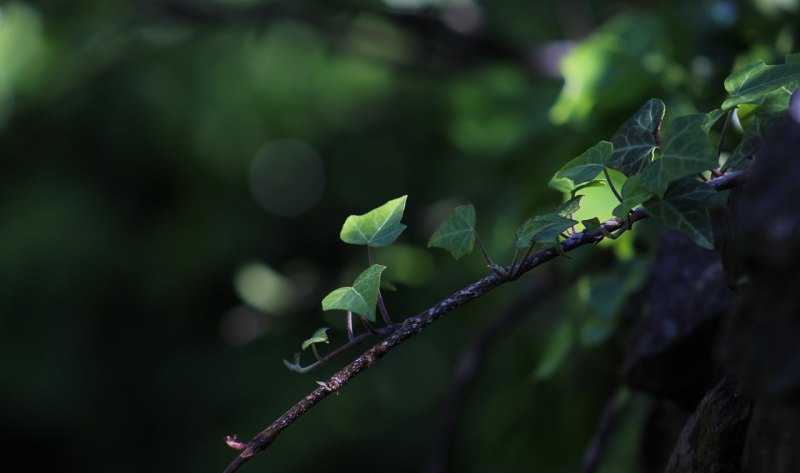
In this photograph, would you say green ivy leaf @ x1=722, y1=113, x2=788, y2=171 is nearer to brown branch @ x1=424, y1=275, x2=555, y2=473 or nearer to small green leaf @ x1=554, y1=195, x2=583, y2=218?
small green leaf @ x1=554, y1=195, x2=583, y2=218

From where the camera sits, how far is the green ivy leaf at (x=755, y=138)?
2.13ft

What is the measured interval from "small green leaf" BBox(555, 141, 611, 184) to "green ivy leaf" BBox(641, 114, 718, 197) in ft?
0.16

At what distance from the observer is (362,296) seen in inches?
26.8

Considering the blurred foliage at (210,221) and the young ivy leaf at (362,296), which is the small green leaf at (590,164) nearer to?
the young ivy leaf at (362,296)

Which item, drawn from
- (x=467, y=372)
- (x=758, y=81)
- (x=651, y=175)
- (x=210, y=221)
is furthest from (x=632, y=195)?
(x=210, y=221)

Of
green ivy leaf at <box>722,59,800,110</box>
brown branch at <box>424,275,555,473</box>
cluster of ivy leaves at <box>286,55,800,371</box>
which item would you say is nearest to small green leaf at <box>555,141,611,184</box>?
cluster of ivy leaves at <box>286,55,800,371</box>

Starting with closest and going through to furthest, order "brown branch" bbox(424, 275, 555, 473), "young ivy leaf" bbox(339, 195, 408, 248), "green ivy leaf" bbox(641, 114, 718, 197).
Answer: "green ivy leaf" bbox(641, 114, 718, 197), "young ivy leaf" bbox(339, 195, 408, 248), "brown branch" bbox(424, 275, 555, 473)

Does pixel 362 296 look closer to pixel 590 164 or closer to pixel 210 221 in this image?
pixel 590 164

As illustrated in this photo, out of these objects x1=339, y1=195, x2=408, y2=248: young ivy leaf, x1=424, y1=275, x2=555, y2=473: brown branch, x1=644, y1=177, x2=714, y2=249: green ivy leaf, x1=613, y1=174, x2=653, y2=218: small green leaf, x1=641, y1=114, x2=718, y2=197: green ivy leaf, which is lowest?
x1=424, y1=275, x2=555, y2=473: brown branch

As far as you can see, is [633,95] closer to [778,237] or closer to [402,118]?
[778,237]

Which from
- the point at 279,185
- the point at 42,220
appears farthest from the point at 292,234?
the point at 42,220

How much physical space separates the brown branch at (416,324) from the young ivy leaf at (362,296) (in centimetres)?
3

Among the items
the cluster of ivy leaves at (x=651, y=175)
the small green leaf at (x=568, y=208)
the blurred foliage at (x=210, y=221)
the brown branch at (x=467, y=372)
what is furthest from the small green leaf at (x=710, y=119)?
the blurred foliage at (x=210, y=221)

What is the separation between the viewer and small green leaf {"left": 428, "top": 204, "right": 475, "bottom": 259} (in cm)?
74
